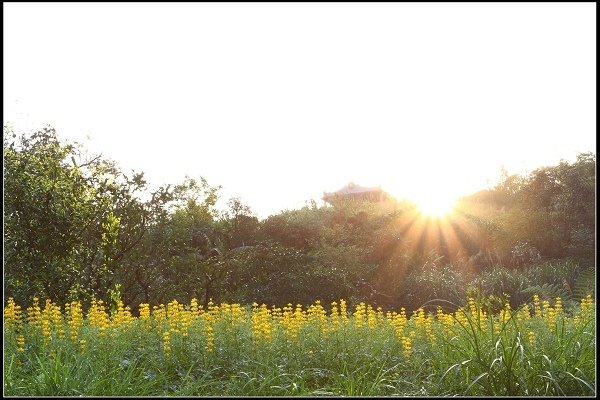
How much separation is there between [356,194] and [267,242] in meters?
3.84

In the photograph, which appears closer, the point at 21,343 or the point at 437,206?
the point at 21,343

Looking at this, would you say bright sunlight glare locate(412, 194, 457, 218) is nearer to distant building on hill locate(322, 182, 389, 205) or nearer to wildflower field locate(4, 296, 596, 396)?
distant building on hill locate(322, 182, 389, 205)

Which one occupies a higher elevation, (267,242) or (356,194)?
(356,194)

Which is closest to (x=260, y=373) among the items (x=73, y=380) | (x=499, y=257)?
(x=73, y=380)

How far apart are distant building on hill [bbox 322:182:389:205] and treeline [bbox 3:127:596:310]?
8.8 inches

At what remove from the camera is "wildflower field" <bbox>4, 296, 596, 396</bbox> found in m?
3.55

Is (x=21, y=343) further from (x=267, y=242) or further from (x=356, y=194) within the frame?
(x=356, y=194)

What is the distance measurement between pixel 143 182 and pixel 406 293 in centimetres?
477

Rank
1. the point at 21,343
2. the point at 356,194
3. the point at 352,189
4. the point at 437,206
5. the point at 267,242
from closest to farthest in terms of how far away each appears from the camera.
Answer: the point at 21,343, the point at 267,242, the point at 352,189, the point at 437,206, the point at 356,194

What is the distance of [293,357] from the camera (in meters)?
4.35

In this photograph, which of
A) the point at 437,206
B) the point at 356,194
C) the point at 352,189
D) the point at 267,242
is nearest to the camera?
the point at 267,242

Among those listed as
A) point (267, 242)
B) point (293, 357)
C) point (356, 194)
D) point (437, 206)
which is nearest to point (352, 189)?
point (356, 194)

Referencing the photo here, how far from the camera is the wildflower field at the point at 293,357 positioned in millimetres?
3551

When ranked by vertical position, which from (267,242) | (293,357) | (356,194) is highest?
(356,194)
